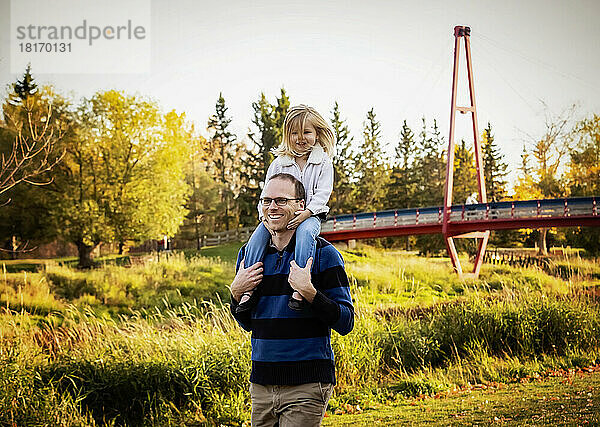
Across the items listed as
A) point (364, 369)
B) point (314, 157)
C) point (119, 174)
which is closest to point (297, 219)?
point (314, 157)

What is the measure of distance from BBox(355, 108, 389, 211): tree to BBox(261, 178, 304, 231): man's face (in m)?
23.3

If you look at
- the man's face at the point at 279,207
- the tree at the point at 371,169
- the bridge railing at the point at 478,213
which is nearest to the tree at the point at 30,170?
the bridge railing at the point at 478,213

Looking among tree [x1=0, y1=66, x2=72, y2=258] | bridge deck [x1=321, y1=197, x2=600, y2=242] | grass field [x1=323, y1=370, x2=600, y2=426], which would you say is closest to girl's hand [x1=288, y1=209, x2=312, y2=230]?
grass field [x1=323, y1=370, x2=600, y2=426]

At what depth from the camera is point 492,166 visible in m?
25.8

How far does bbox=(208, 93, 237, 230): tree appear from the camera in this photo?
87.8 feet

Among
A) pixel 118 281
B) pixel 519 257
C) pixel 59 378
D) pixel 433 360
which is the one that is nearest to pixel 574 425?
pixel 433 360

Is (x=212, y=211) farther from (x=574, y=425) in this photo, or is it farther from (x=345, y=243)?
(x=574, y=425)

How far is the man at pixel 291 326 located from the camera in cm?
204

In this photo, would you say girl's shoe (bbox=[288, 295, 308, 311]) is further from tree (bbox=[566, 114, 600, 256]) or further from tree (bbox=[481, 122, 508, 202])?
tree (bbox=[481, 122, 508, 202])

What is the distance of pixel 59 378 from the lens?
5801mm

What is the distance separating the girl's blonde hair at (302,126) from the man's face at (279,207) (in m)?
0.48

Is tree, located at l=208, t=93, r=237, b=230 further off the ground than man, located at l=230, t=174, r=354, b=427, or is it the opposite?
tree, located at l=208, t=93, r=237, b=230

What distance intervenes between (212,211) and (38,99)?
1015cm

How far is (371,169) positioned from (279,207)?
2402 centimetres
